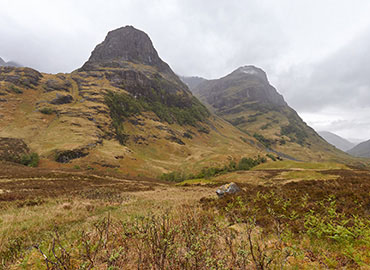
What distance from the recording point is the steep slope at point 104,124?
53438mm

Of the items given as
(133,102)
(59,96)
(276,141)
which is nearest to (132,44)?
(133,102)

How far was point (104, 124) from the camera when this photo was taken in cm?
7588

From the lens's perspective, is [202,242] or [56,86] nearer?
[202,242]

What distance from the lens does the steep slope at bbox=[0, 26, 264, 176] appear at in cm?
5344

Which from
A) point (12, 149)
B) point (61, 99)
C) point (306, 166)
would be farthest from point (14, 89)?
point (306, 166)

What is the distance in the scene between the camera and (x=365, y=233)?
3.88 metres

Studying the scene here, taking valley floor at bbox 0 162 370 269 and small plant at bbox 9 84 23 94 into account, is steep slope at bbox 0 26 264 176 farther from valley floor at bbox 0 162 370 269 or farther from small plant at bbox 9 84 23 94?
valley floor at bbox 0 162 370 269

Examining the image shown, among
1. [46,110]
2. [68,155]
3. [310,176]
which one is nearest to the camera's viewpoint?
[310,176]

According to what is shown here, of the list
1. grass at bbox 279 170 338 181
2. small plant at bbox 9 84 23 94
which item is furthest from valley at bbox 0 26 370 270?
small plant at bbox 9 84 23 94

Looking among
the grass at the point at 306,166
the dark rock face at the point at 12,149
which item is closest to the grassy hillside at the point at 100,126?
the dark rock face at the point at 12,149

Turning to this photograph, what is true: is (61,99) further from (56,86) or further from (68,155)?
(68,155)

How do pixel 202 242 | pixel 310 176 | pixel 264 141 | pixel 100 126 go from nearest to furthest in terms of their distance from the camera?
pixel 202 242 → pixel 310 176 → pixel 100 126 → pixel 264 141

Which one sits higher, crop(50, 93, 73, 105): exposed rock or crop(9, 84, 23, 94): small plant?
crop(9, 84, 23, 94): small plant

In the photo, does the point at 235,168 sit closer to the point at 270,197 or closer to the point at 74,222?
the point at 270,197
